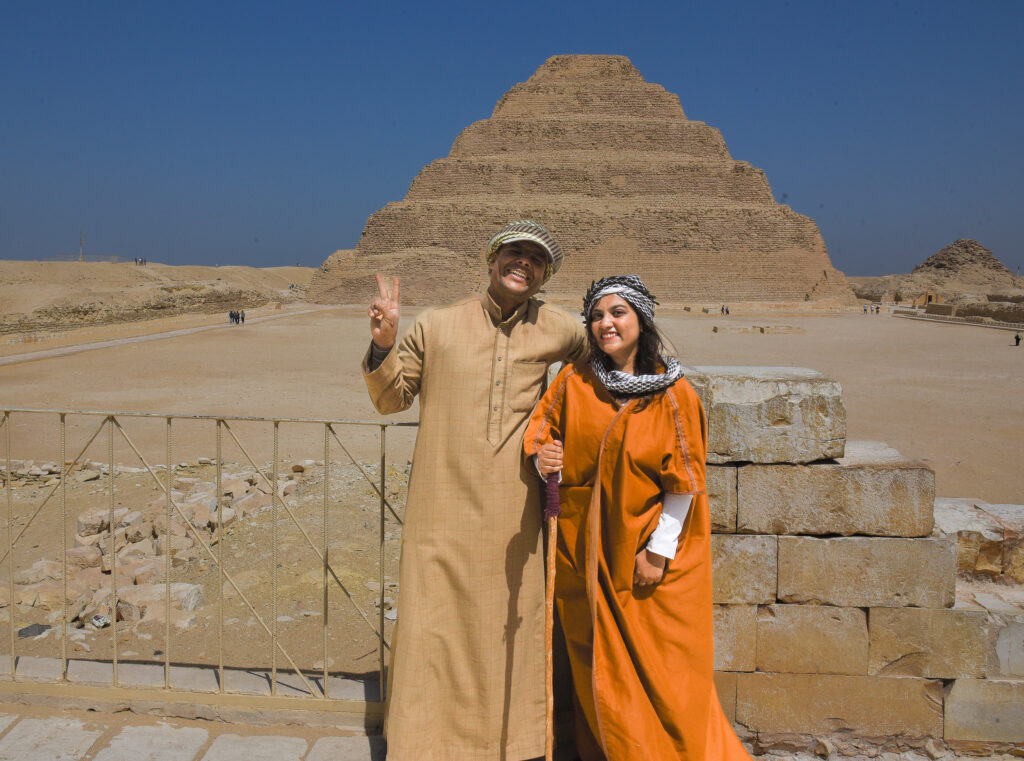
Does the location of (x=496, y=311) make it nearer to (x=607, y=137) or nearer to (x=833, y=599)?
(x=833, y=599)

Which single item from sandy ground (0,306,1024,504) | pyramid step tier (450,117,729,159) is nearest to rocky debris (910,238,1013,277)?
pyramid step tier (450,117,729,159)

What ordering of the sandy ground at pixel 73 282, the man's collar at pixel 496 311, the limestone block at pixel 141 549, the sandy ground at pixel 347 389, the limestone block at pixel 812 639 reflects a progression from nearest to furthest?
the man's collar at pixel 496 311 → the limestone block at pixel 812 639 → the limestone block at pixel 141 549 → the sandy ground at pixel 347 389 → the sandy ground at pixel 73 282

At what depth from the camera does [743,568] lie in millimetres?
2439

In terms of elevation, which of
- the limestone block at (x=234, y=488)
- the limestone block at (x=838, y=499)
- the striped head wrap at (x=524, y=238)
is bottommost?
the limestone block at (x=234, y=488)

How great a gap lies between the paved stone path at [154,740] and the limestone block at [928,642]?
5.38 ft

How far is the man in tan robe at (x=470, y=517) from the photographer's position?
2146 mm

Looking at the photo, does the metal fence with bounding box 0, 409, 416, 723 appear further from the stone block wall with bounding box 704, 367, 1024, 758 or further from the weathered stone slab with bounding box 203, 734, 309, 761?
the stone block wall with bounding box 704, 367, 1024, 758

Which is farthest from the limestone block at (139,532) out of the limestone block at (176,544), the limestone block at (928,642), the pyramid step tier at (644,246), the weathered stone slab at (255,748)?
the pyramid step tier at (644,246)

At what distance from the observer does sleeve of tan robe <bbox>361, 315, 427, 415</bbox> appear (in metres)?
2.11

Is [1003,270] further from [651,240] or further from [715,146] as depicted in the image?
[651,240]

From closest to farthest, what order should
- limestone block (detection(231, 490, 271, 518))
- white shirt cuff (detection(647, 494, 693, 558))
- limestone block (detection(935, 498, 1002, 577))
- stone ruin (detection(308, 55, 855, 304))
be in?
white shirt cuff (detection(647, 494, 693, 558)) → limestone block (detection(935, 498, 1002, 577)) → limestone block (detection(231, 490, 271, 518)) → stone ruin (detection(308, 55, 855, 304))

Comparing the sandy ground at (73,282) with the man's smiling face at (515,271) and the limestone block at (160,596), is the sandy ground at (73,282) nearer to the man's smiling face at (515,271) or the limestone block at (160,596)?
the limestone block at (160,596)

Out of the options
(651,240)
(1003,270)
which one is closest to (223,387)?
(651,240)

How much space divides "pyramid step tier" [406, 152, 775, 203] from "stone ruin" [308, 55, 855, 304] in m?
0.08
